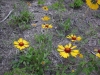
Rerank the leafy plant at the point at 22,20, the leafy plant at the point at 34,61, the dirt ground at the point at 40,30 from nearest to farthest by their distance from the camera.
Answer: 1. the leafy plant at the point at 34,61
2. the dirt ground at the point at 40,30
3. the leafy plant at the point at 22,20

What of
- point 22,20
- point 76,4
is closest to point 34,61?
point 22,20

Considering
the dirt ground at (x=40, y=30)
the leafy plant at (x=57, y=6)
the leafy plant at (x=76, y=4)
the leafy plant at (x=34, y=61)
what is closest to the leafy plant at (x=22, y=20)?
the dirt ground at (x=40, y=30)

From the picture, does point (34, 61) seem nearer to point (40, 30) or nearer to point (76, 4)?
point (40, 30)

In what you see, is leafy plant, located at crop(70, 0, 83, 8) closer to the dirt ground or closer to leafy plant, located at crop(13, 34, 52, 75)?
the dirt ground

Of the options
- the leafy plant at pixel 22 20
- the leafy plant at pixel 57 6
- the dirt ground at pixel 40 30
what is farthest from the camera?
the leafy plant at pixel 57 6

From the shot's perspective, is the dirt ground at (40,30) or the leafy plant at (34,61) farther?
the dirt ground at (40,30)

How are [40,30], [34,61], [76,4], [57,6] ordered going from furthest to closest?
[76,4], [57,6], [40,30], [34,61]

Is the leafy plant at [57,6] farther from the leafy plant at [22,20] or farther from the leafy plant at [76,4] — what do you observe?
the leafy plant at [22,20]

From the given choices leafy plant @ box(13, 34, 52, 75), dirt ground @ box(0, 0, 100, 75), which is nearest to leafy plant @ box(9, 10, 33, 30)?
dirt ground @ box(0, 0, 100, 75)
